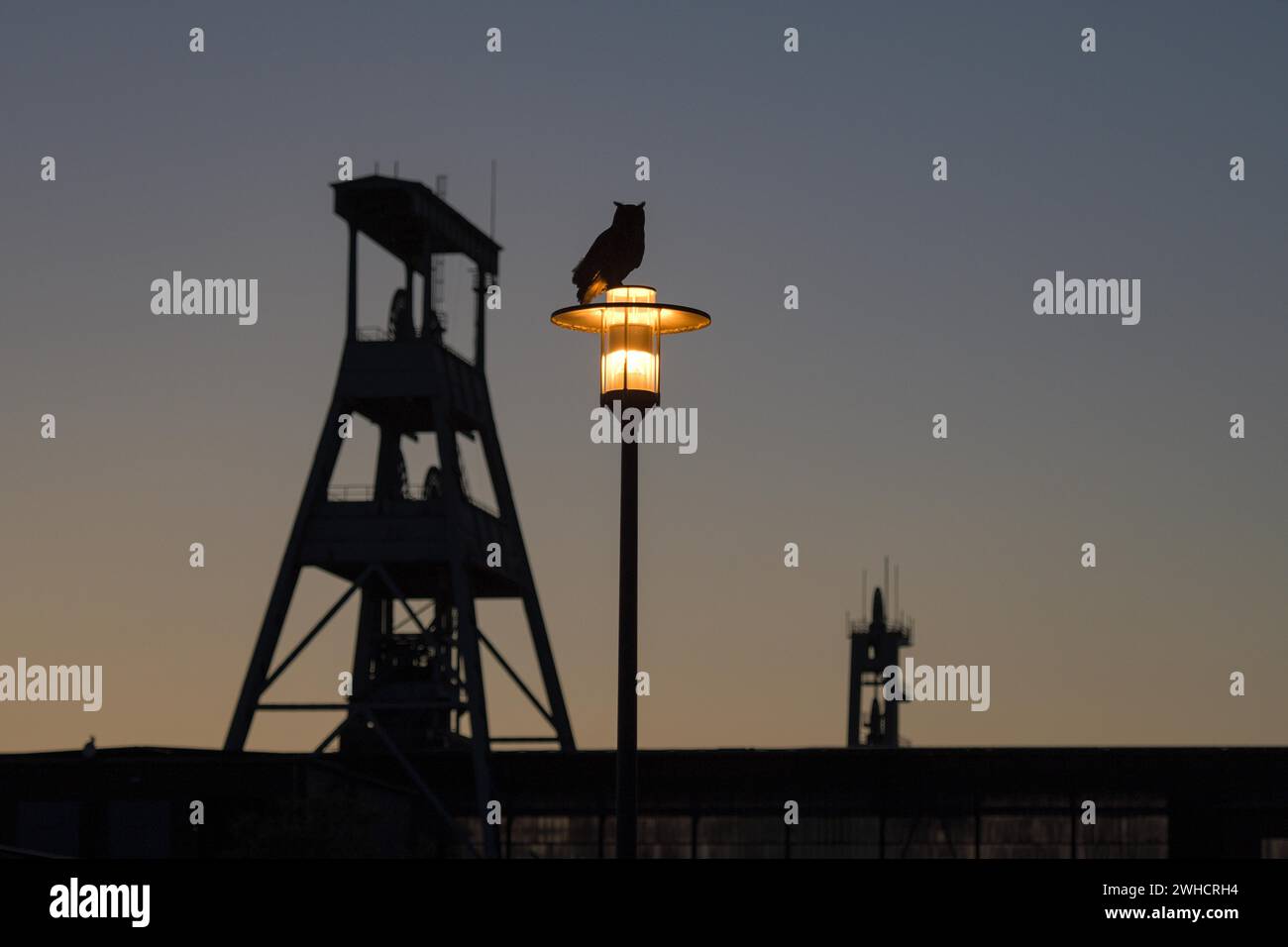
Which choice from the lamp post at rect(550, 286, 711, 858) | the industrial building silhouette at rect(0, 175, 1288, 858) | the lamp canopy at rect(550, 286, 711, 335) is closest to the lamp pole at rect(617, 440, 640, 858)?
the lamp post at rect(550, 286, 711, 858)

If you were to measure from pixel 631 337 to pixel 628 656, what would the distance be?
314cm

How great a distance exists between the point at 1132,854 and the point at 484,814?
19817 millimetres

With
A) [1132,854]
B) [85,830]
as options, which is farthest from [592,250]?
[1132,854]

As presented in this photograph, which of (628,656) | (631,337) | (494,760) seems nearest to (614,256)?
(631,337)

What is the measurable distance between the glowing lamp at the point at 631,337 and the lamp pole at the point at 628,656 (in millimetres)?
611

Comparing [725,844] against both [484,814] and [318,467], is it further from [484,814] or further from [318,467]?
[318,467]

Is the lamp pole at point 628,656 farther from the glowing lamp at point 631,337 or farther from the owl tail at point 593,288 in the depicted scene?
the owl tail at point 593,288

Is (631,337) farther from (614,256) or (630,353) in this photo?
(614,256)

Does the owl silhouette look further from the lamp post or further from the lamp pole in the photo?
the lamp pole

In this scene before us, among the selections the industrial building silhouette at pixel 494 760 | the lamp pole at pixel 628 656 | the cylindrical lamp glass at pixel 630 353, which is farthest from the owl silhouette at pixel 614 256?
the industrial building silhouette at pixel 494 760

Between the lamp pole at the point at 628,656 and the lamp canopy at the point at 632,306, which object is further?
the lamp canopy at the point at 632,306

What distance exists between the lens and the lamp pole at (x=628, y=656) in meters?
20.2

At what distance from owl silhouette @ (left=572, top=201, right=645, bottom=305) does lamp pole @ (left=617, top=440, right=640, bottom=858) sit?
210 centimetres

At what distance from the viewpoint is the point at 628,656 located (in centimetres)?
2044
